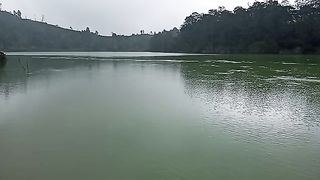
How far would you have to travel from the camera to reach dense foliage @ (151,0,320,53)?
49.6 metres

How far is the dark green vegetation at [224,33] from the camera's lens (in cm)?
5081

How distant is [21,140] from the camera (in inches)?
223

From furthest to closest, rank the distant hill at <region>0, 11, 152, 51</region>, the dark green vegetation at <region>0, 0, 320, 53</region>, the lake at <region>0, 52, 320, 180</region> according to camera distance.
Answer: the distant hill at <region>0, 11, 152, 51</region> < the dark green vegetation at <region>0, 0, 320, 53</region> < the lake at <region>0, 52, 320, 180</region>

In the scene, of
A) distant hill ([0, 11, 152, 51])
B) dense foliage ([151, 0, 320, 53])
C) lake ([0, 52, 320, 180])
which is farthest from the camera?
distant hill ([0, 11, 152, 51])

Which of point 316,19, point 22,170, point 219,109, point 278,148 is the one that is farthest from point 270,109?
point 316,19

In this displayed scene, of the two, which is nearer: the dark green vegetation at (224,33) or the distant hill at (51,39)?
the dark green vegetation at (224,33)

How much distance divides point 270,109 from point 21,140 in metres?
5.40

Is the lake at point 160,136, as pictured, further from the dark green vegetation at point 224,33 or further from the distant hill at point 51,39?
the distant hill at point 51,39

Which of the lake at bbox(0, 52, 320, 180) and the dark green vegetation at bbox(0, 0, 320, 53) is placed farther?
the dark green vegetation at bbox(0, 0, 320, 53)

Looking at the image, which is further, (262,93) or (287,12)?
(287,12)

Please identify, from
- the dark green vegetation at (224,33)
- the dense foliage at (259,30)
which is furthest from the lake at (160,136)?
the dark green vegetation at (224,33)

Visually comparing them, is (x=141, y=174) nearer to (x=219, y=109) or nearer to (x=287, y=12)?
(x=219, y=109)

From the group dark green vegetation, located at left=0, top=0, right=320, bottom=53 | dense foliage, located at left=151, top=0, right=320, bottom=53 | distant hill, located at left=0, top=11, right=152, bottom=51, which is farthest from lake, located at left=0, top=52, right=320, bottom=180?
distant hill, located at left=0, top=11, right=152, bottom=51

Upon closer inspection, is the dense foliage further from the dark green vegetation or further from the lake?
the lake
